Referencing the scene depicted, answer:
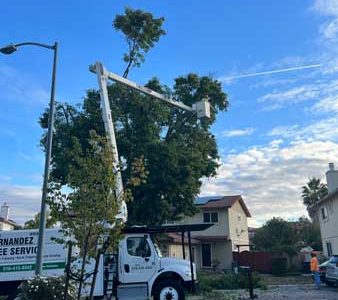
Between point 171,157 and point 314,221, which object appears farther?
point 314,221

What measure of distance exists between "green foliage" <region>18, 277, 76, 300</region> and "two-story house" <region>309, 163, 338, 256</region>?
25.2 meters

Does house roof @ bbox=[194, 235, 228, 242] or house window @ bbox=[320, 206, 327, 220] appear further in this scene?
house roof @ bbox=[194, 235, 228, 242]

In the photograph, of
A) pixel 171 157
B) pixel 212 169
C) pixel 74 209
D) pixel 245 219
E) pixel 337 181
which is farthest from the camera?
pixel 245 219

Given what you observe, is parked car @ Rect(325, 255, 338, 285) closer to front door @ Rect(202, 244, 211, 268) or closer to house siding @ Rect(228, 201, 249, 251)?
front door @ Rect(202, 244, 211, 268)

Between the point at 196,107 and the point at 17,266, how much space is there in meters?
11.7

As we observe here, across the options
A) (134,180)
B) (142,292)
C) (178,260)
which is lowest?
(142,292)

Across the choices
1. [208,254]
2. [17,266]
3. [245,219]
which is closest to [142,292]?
[17,266]

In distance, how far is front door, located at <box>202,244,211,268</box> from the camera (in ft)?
143

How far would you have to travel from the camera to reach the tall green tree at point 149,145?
84.1 ft

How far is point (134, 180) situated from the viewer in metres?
10.1

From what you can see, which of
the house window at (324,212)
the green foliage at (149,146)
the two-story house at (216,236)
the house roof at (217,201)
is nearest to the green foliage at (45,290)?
the green foliage at (149,146)

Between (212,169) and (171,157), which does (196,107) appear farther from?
(212,169)

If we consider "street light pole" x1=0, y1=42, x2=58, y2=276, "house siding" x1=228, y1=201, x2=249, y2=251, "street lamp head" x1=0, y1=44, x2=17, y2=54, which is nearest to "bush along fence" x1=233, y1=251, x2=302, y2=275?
"house siding" x1=228, y1=201, x2=249, y2=251

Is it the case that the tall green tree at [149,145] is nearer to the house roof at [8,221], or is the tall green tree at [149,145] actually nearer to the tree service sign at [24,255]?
the tree service sign at [24,255]
